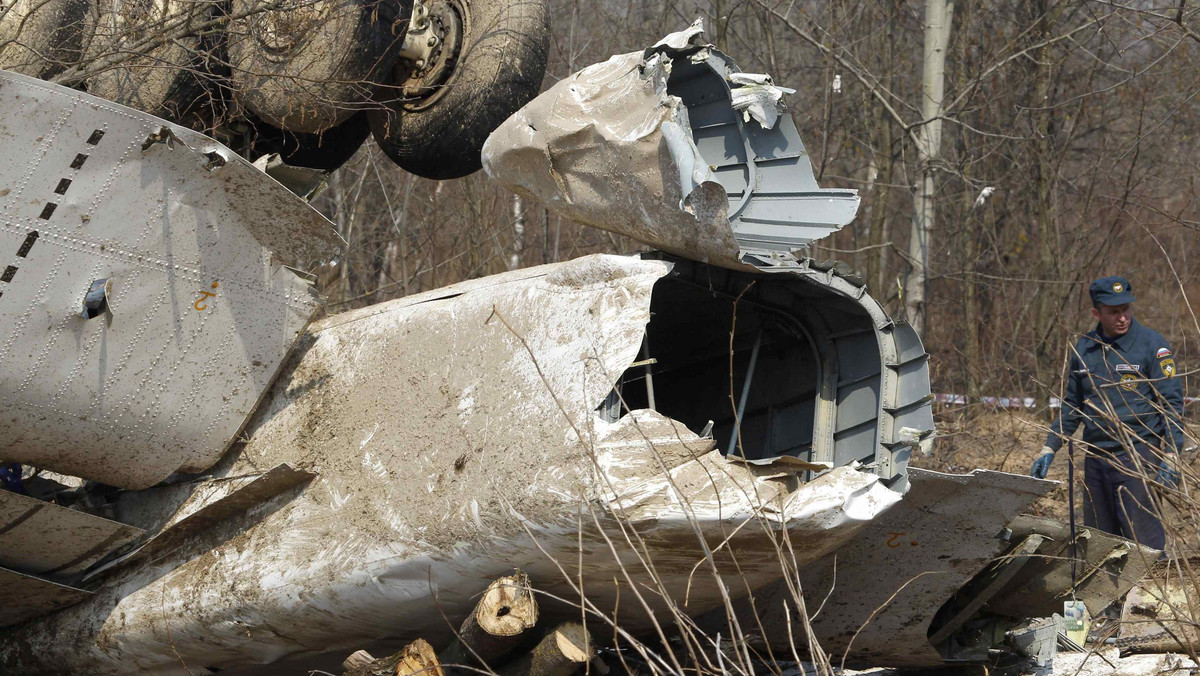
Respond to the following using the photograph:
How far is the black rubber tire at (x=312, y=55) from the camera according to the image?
6.62 meters

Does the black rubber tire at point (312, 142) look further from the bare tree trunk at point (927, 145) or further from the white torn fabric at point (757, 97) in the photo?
the bare tree trunk at point (927, 145)

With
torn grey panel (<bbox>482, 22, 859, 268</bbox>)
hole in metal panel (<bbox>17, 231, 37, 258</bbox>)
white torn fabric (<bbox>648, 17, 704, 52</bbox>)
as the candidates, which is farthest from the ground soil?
hole in metal panel (<bbox>17, 231, 37, 258</bbox>)

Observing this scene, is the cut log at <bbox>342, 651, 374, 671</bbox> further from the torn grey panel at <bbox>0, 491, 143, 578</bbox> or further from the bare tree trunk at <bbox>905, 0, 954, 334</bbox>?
the bare tree trunk at <bbox>905, 0, 954, 334</bbox>

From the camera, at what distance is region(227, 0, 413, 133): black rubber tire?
6.62 meters

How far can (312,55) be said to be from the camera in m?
6.64

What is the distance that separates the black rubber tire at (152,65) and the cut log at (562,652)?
394cm

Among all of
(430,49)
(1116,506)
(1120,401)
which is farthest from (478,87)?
(1116,506)

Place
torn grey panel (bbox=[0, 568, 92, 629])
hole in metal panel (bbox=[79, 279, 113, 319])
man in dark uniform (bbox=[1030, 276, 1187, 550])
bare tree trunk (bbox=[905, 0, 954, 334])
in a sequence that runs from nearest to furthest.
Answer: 1. hole in metal panel (bbox=[79, 279, 113, 319])
2. torn grey panel (bbox=[0, 568, 92, 629])
3. man in dark uniform (bbox=[1030, 276, 1187, 550])
4. bare tree trunk (bbox=[905, 0, 954, 334])

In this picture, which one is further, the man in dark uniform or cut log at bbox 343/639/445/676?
the man in dark uniform

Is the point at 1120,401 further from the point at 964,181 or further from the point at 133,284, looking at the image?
the point at 964,181

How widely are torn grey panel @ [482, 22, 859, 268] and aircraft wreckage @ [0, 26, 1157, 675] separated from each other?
0.04 feet

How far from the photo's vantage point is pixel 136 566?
18.1ft

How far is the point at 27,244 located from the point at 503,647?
2462mm

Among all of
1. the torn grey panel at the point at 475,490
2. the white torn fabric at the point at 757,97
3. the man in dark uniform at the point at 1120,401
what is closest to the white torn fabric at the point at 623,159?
the torn grey panel at the point at 475,490
